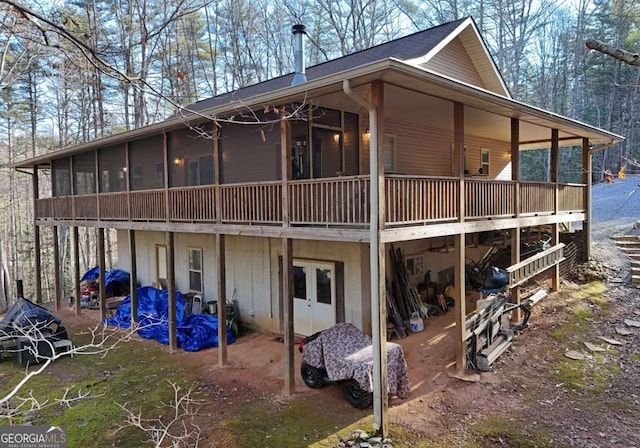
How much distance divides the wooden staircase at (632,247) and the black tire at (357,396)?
10.0m

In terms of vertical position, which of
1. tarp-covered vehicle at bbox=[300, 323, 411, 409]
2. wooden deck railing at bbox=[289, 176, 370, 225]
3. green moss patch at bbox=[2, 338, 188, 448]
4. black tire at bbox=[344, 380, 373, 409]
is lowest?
green moss patch at bbox=[2, 338, 188, 448]

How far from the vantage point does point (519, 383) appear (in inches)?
294

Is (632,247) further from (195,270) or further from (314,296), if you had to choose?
(195,270)

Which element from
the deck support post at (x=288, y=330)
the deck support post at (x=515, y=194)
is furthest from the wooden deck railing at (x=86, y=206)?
the deck support post at (x=515, y=194)

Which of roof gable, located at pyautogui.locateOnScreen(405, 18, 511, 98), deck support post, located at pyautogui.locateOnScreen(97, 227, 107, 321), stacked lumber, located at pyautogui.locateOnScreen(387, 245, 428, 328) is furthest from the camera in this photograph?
deck support post, located at pyautogui.locateOnScreen(97, 227, 107, 321)

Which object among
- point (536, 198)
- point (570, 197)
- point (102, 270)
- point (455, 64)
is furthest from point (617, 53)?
point (102, 270)

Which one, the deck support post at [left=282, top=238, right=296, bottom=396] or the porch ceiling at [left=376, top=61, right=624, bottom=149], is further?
the deck support post at [left=282, top=238, right=296, bottom=396]

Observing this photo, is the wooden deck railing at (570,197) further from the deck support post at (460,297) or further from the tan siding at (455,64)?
the deck support post at (460,297)

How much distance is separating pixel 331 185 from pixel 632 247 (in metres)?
13.0

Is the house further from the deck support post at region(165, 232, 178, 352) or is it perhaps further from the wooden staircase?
the wooden staircase

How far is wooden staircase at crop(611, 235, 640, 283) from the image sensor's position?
480 inches

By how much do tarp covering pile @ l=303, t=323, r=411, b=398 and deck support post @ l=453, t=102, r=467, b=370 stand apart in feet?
4.95

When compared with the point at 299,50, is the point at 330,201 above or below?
below

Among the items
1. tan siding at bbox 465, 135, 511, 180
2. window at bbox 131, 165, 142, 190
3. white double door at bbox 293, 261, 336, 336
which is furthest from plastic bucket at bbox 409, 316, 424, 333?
window at bbox 131, 165, 142, 190
